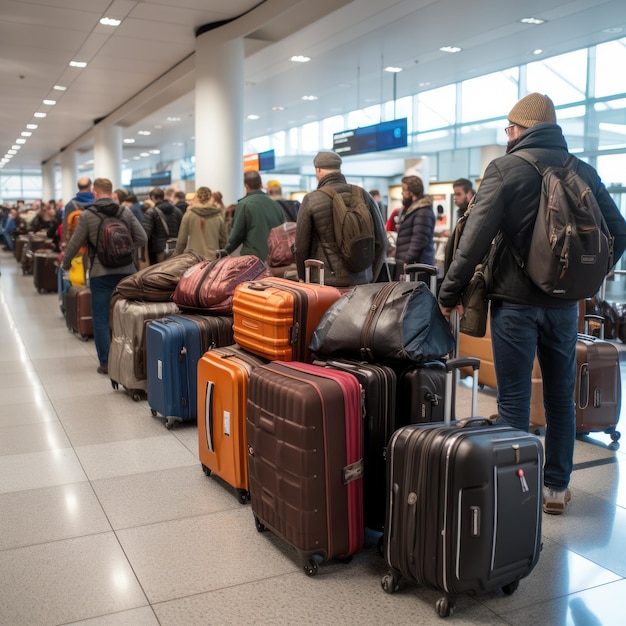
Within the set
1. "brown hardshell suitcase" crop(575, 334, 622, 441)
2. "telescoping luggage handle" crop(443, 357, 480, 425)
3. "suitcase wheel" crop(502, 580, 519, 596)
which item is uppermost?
"telescoping luggage handle" crop(443, 357, 480, 425)

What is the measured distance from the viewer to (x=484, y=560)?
2373mm

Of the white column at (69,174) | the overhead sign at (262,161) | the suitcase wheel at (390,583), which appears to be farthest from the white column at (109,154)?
the suitcase wheel at (390,583)

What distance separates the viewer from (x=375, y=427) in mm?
2832

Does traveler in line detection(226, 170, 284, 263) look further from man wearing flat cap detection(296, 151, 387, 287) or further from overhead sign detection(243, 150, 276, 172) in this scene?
overhead sign detection(243, 150, 276, 172)

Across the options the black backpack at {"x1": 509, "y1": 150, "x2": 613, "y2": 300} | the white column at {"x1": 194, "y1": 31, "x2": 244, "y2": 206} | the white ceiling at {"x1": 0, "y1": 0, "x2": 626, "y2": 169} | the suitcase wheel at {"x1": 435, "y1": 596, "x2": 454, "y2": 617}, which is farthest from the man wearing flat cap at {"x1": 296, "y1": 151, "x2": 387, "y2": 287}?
the white column at {"x1": 194, "y1": 31, "x2": 244, "y2": 206}

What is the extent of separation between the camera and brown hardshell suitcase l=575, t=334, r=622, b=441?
430cm

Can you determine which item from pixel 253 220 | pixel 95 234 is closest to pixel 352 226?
pixel 253 220

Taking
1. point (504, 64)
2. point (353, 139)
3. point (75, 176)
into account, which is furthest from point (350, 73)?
point (75, 176)

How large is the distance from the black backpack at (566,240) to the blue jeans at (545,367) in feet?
0.57

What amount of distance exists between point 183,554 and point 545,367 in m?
1.80

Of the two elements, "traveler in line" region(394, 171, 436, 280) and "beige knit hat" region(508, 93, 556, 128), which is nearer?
"beige knit hat" region(508, 93, 556, 128)

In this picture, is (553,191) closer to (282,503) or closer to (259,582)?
(282,503)

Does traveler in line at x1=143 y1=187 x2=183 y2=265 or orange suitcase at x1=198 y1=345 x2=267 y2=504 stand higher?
traveler in line at x1=143 y1=187 x2=183 y2=265

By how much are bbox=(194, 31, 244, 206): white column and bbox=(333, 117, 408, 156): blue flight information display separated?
4.41m
